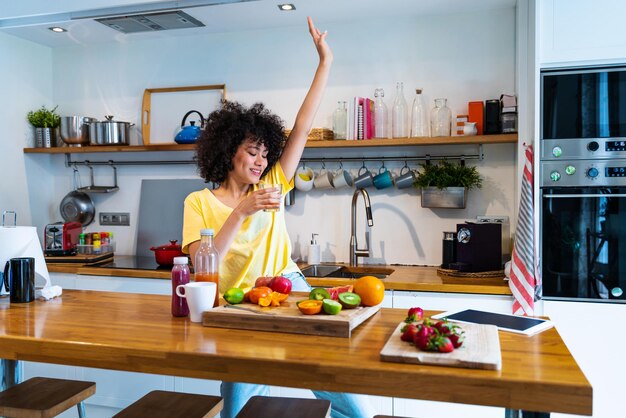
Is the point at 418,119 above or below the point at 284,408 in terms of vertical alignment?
above

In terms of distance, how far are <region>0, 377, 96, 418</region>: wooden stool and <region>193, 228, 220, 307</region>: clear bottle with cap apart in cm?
61

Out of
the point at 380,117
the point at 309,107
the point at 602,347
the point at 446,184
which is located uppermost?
the point at 380,117

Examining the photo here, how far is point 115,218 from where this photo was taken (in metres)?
4.03

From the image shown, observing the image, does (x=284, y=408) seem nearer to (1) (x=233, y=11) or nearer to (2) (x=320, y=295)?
(2) (x=320, y=295)

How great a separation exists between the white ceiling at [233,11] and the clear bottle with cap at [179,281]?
1666mm

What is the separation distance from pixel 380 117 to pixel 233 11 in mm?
1044

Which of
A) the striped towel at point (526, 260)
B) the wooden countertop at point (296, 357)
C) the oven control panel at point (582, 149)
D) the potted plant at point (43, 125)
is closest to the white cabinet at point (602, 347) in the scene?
the striped towel at point (526, 260)

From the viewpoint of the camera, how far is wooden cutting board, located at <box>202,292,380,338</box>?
4.55ft

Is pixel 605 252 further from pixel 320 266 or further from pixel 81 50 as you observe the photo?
pixel 81 50

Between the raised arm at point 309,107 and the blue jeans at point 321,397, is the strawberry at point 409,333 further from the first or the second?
the raised arm at point 309,107

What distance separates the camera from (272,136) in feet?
7.13

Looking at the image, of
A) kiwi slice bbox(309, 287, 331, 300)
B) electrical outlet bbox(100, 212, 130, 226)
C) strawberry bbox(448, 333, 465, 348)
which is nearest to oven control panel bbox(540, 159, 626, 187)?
kiwi slice bbox(309, 287, 331, 300)

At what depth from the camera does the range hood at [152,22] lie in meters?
3.21

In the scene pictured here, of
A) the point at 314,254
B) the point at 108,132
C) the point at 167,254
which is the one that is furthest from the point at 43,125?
the point at 314,254
